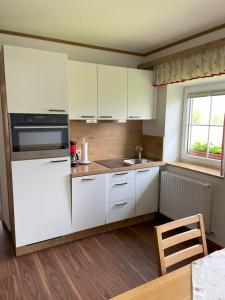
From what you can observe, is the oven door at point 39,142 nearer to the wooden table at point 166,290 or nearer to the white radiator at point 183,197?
the white radiator at point 183,197

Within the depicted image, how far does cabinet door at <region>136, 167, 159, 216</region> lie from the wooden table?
6.21 ft

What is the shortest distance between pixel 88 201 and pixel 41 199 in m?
0.53

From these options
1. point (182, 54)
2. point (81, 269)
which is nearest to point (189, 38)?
point (182, 54)

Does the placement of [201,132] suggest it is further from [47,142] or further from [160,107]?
[47,142]

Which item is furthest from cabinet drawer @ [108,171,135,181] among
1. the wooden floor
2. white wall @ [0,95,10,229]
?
white wall @ [0,95,10,229]

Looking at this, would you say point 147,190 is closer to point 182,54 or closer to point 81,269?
point 81,269

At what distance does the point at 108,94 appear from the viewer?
110 inches

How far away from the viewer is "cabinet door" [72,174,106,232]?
8.27ft

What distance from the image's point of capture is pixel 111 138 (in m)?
3.23

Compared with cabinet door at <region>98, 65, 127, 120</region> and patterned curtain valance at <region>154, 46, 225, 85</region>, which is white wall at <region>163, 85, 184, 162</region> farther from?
cabinet door at <region>98, 65, 127, 120</region>

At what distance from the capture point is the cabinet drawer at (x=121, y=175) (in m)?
2.71

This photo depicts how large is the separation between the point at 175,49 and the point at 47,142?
1.92m

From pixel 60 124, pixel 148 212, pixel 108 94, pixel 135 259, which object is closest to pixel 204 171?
pixel 148 212

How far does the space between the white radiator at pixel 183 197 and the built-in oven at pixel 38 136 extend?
1.40m
